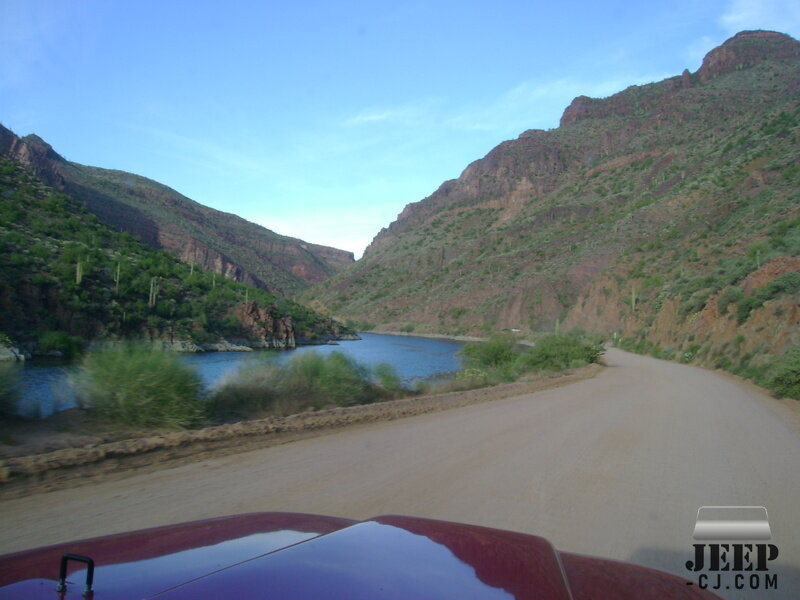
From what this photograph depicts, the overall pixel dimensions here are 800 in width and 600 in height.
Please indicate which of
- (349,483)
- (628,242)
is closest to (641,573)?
(349,483)

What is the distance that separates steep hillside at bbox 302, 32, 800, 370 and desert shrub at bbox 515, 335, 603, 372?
24.2ft

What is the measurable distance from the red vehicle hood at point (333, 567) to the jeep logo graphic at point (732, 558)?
3.53 feet

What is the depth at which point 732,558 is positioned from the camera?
462 cm

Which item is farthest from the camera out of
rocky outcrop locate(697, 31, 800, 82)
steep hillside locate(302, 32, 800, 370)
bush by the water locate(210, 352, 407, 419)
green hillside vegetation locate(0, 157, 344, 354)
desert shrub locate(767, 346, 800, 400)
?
rocky outcrop locate(697, 31, 800, 82)

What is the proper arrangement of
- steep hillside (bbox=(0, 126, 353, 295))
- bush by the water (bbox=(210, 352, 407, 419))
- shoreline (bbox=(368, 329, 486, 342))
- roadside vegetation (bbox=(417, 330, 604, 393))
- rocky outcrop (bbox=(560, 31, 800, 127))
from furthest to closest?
1. rocky outcrop (bbox=(560, 31, 800, 127))
2. shoreline (bbox=(368, 329, 486, 342))
3. steep hillside (bbox=(0, 126, 353, 295))
4. roadside vegetation (bbox=(417, 330, 604, 393))
5. bush by the water (bbox=(210, 352, 407, 419))

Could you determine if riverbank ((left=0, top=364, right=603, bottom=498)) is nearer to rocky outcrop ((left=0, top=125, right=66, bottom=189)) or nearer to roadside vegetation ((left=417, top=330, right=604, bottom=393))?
roadside vegetation ((left=417, top=330, right=604, bottom=393))

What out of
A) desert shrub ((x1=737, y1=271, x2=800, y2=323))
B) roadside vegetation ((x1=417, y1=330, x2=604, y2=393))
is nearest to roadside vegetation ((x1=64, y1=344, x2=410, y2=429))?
roadside vegetation ((x1=417, y1=330, x2=604, y2=393))

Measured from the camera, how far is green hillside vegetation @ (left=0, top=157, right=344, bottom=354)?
94.7 feet

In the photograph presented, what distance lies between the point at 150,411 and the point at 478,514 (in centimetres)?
654

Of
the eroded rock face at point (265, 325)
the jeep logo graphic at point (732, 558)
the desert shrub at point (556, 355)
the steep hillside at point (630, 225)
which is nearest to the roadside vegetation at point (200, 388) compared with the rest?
the jeep logo graphic at point (732, 558)

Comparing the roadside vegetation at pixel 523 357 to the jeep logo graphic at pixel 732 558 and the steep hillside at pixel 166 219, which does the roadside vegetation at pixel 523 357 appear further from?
the steep hillside at pixel 166 219

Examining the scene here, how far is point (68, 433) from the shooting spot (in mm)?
8812

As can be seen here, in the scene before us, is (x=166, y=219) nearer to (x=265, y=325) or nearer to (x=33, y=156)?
(x=33, y=156)

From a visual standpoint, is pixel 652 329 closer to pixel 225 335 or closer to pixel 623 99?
pixel 225 335
